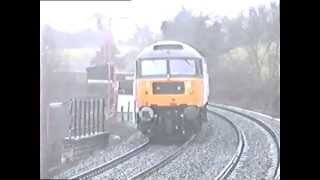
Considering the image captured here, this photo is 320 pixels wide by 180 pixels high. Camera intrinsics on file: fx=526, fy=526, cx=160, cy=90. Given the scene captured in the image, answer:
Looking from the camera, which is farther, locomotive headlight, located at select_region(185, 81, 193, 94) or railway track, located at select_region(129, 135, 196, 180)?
locomotive headlight, located at select_region(185, 81, 193, 94)

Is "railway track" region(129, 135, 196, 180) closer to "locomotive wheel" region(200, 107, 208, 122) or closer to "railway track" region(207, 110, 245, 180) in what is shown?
"locomotive wheel" region(200, 107, 208, 122)

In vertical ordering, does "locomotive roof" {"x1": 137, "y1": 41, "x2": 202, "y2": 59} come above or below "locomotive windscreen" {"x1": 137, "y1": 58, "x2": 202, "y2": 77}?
above

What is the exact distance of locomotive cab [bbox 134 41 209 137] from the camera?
10.8 ft

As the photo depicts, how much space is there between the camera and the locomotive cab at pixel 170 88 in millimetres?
3291

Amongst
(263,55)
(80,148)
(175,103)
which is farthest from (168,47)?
(80,148)

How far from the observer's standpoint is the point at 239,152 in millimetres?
3182

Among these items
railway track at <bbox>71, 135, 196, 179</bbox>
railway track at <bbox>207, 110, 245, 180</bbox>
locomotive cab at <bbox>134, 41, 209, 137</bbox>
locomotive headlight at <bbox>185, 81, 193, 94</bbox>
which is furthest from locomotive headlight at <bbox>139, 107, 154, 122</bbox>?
railway track at <bbox>207, 110, 245, 180</bbox>

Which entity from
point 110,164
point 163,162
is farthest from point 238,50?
point 110,164

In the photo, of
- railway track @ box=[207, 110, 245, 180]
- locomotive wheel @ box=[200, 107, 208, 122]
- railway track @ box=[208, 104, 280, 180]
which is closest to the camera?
railway track @ box=[208, 104, 280, 180]

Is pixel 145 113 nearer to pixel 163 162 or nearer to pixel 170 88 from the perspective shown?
pixel 170 88

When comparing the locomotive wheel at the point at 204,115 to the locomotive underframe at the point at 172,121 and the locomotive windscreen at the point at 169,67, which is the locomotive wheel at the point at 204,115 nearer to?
the locomotive underframe at the point at 172,121

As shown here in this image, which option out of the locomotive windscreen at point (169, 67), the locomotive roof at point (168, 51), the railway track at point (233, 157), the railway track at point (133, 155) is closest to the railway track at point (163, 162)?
the railway track at point (133, 155)

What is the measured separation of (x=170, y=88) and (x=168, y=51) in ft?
0.77
